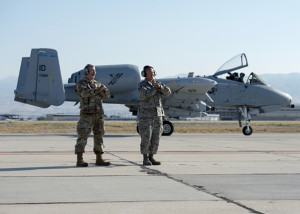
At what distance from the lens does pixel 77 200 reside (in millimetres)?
5723

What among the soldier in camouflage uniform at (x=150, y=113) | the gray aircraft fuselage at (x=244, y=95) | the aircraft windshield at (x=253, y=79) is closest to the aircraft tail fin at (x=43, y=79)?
the gray aircraft fuselage at (x=244, y=95)

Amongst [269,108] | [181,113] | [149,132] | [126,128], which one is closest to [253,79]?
[269,108]

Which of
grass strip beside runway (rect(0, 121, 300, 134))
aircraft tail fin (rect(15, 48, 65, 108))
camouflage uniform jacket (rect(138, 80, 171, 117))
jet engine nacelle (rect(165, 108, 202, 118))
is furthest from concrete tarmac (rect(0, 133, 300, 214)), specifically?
grass strip beside runway (rect(0, 121, 300, 134))

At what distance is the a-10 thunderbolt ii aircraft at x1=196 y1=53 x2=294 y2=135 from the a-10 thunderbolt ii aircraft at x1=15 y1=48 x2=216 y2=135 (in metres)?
1.93

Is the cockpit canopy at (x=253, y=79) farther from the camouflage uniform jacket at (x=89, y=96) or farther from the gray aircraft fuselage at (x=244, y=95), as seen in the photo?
the camouflage uniform jacket at (x=89, y=96)

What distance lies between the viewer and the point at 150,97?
1008 centimetres

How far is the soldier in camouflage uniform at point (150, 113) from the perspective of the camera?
991cm

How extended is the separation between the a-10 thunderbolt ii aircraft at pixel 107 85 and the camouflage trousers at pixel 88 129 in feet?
43.5

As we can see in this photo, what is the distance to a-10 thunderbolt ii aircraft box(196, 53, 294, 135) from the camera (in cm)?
2616

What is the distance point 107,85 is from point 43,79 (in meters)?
3.14

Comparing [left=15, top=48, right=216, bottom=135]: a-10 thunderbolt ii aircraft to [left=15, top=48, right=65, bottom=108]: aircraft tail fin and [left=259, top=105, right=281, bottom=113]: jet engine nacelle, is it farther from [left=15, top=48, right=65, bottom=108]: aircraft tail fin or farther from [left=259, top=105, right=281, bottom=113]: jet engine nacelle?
[left=259, top=105, right=281, bottom=113]: jet engine nacelle

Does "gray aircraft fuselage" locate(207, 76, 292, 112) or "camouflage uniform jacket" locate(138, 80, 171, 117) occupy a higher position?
"gray aircraft fuselage" locate(207, 76, 292, 112)

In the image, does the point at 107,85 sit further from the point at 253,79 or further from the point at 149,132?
the point at 149,132

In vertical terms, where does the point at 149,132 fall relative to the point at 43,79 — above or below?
below
